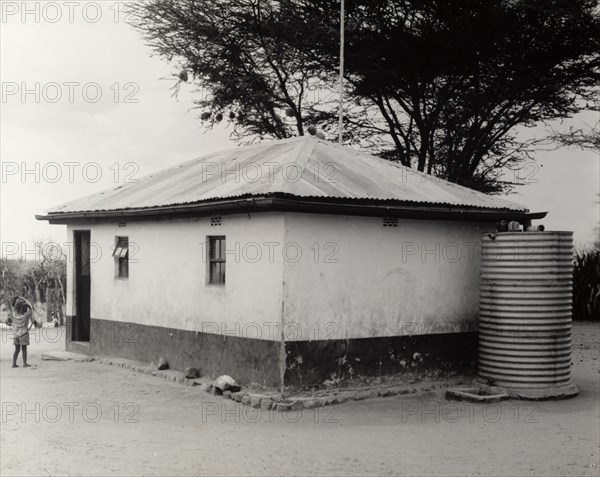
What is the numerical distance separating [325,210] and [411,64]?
14.2 metres

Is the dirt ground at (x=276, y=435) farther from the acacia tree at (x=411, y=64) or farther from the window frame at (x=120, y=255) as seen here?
the acacia tree at (x=411, y=64)

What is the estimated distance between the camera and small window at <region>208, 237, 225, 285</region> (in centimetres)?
1281

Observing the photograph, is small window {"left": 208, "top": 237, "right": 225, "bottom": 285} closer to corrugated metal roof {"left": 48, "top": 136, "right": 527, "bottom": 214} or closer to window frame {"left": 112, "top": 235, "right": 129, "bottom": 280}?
corrugated metal roof {"left": 48, "top": 136, "right": 527, "bottom": 214}

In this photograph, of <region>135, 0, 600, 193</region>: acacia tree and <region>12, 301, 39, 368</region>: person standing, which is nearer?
<region>12, 301, 39, 368</region>: person standing

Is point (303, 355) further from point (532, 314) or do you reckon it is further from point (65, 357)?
point (65, 357)

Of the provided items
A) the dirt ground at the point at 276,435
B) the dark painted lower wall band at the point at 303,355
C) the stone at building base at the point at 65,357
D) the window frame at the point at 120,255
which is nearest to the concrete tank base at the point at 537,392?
the dirt ground at the point at 276,435

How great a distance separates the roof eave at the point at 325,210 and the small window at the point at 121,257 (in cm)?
53

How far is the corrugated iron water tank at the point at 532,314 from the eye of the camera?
12.0m

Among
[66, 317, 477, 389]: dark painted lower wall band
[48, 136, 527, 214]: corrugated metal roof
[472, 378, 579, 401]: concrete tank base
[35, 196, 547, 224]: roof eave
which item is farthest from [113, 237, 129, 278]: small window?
[472, 378, 579, 401]: concrete tank base

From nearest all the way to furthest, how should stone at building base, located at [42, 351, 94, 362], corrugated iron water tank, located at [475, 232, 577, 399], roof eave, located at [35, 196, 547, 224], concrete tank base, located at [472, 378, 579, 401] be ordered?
roof eave, located at [35, 196, 547, 224], concrete tank base, located at [472, 378, 579, 401], corrugated iron water tank, located at [475, 232, 577, 399], stone at building base, located at [42, 351, 94, 362]

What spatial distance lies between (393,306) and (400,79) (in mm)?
13743

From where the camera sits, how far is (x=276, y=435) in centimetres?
940

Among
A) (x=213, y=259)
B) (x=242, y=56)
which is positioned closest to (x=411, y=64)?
(x=242, y=56)

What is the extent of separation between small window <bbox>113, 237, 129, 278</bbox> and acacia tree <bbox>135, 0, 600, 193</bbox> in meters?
11.1
